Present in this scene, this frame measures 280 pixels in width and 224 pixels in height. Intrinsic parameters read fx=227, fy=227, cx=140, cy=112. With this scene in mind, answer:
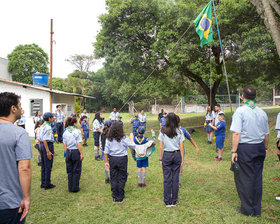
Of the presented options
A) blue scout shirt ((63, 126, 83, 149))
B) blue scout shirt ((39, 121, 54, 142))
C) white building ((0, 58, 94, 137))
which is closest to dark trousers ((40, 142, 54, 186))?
blue scout shirt ((39, 121, 54, 142))

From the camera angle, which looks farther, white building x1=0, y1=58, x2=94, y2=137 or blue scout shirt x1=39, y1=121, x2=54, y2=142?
white building x1=0, y1=58, x2=94, y2=137

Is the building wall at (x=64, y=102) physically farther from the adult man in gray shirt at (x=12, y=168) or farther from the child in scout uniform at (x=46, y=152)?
the adult man in gray shirt at (x=12, y=168)

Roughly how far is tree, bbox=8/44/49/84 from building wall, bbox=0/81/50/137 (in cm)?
2361

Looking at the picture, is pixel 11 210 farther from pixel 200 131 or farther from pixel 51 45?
pixel 51 45

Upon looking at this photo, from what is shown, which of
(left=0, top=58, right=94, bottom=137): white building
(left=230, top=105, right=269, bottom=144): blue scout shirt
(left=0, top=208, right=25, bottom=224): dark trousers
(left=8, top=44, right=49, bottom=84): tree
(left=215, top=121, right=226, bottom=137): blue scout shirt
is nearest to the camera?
(left=0, top=208, right=25, bottom=224): dark trousers

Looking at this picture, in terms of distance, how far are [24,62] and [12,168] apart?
127 ft

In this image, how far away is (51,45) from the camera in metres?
15.9

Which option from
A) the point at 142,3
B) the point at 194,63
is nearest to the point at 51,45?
the point at 142,3

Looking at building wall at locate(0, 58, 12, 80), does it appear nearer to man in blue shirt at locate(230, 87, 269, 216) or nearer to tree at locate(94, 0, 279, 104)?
tree at locate(94, 0, 279, 104)

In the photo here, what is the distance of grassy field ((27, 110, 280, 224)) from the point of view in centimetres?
383

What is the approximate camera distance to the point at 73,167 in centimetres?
512

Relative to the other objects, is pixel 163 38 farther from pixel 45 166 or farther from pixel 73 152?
pixel 45 166

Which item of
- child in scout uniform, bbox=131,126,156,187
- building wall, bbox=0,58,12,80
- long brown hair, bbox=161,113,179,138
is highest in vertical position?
building wall, bbox=0,58,12,80

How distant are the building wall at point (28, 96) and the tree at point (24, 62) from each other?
2361cm
